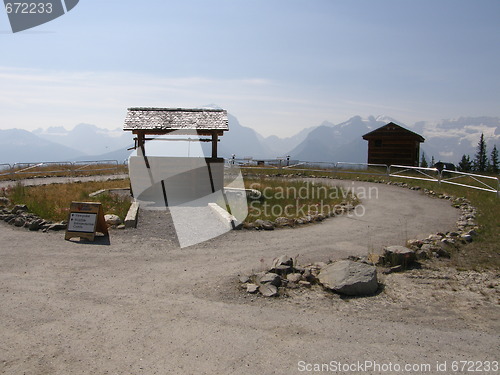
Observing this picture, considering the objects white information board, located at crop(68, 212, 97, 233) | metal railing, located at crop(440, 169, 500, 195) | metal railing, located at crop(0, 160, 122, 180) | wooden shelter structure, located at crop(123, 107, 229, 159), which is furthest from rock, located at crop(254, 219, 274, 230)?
metal railing, located at crop(0, 160, 122, 180)

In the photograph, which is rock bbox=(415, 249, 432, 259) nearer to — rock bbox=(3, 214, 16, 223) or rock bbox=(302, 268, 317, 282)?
rock bbox=(302, 268, 317, 282)

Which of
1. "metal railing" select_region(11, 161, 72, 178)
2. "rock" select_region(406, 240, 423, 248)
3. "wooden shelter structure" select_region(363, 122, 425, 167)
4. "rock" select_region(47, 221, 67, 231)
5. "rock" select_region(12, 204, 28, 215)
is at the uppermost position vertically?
"wooden shelter structure" select_region(363, 122, 425, 167)

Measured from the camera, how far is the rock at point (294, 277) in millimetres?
7515

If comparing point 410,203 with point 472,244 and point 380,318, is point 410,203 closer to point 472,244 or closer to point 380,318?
point 472,244

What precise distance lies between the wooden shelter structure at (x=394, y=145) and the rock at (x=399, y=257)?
93.7ft

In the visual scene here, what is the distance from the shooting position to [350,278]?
7180mm

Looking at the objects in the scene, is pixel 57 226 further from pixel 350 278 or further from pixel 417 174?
pixel 417 174

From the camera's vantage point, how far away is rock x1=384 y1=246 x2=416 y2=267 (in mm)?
8539

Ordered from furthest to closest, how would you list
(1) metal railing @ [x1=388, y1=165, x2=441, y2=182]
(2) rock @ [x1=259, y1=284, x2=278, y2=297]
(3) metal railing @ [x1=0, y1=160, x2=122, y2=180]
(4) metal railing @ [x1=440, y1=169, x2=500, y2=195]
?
(3) metal railing @ [x1=0, y1=160, x2=122, y2=180] < (1) metal railing @ [x1=388, y1=165, x2=441, y2=182] < (4) metal railing @ [x1=440, y1=169, x2=500, y2=195] < (2) rock @ [x1=259, y1=284, x2=278, y2=297]

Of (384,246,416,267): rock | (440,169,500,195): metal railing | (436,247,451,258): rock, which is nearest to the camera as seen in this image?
(384,246,416,267): rock

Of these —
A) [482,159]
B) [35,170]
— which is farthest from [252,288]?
[482,159]

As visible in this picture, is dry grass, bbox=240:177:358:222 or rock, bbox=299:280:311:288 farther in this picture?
dry grass, bbox=240:177:358:222

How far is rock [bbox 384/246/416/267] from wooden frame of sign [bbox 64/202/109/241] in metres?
7.50

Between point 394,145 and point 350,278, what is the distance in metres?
31.3
